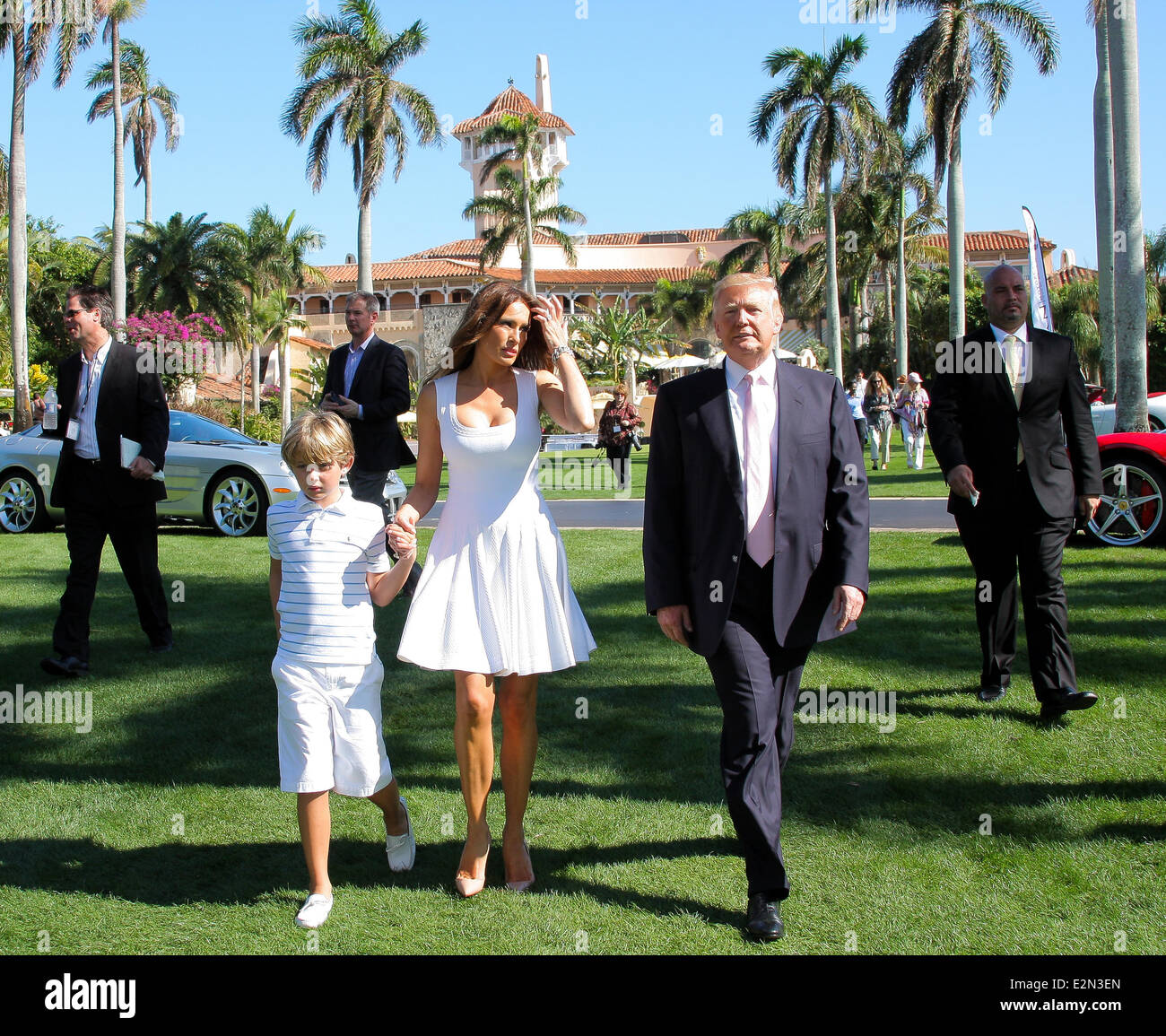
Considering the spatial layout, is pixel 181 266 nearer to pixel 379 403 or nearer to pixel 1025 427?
pixel 379 403

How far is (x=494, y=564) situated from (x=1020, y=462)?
281cm

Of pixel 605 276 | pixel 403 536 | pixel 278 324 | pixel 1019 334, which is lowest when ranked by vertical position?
pixel 403 536

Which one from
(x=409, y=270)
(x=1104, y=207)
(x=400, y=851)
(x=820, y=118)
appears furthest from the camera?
(x=409, y=270)

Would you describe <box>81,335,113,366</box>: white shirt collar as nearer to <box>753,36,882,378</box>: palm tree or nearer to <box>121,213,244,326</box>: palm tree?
<box>753,36,882,378</box>: palm tree

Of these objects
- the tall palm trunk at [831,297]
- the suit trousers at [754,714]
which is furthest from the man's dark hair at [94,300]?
the tall palm trunk at [831,297]

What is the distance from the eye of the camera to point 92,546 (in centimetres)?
630

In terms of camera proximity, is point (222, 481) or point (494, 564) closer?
point (494, 564)

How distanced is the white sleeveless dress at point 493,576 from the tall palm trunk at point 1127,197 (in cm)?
1136

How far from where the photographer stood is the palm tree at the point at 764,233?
58656mm

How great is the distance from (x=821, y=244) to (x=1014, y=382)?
5045 centimetres

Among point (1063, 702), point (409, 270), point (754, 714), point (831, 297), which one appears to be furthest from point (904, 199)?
point (754, 714)

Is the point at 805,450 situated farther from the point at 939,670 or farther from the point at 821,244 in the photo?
the point at 821,244

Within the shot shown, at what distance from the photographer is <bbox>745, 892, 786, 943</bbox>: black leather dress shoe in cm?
323

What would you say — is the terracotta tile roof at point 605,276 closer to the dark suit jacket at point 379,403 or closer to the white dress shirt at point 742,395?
the dark suit jacket at point 379,403
